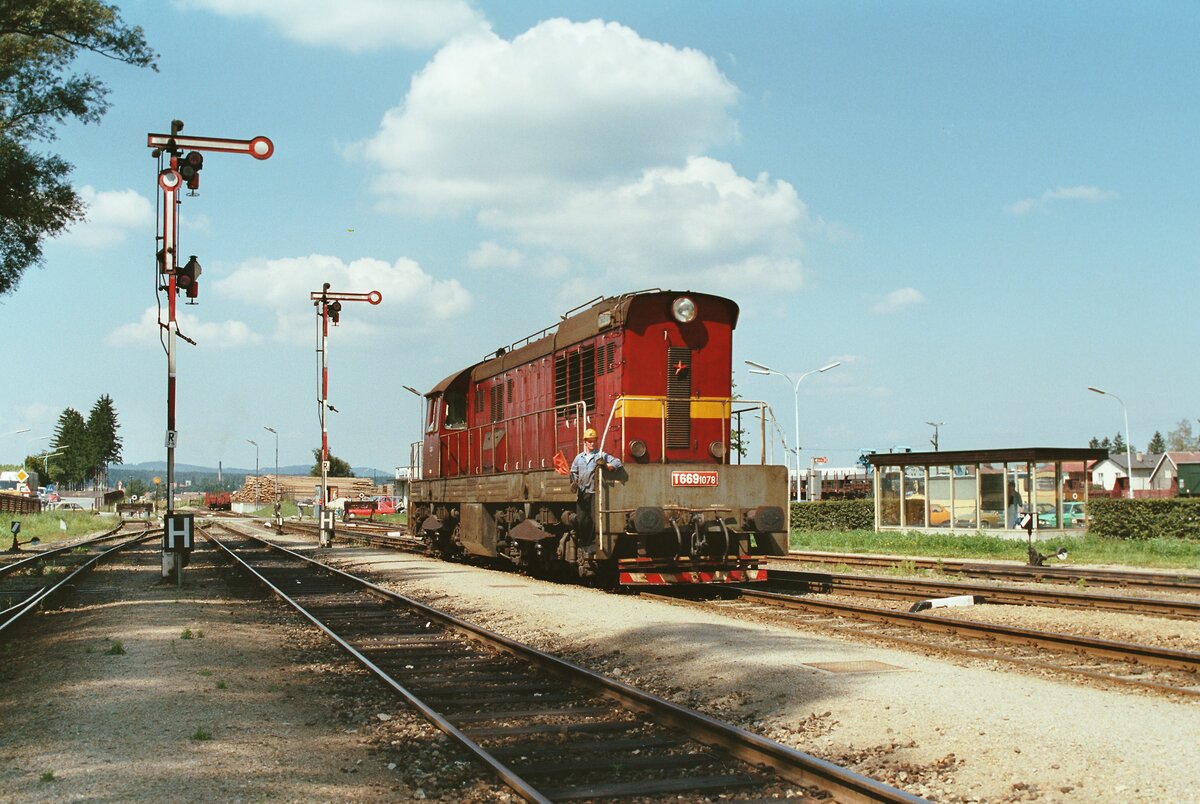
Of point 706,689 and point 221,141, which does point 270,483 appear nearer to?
point 221,141

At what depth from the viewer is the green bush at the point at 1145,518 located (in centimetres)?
2881

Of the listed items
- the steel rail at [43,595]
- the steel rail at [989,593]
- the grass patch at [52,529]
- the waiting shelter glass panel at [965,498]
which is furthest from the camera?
the grass patch at [52,529]

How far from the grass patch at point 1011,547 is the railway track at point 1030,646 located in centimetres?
1239

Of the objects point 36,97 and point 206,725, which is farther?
point 36,97

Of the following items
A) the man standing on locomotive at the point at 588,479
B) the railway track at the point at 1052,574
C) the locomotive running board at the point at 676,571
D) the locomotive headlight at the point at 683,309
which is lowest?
the railway track at the point at 1052,574

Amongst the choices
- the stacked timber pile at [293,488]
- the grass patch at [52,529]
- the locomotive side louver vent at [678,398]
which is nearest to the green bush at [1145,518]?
the locomotive side louver vent at [678,398]

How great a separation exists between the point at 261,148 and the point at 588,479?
26.1 ft

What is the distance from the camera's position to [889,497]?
32750 mm

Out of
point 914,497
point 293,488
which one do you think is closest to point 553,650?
point 914,497

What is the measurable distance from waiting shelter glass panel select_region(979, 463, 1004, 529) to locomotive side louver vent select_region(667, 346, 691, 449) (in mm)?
16993

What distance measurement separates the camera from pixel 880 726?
667cm

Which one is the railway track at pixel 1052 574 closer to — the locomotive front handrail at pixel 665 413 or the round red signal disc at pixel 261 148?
the locomotive front handrail at pixel 665 413

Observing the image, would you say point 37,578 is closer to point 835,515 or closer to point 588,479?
point 588,479

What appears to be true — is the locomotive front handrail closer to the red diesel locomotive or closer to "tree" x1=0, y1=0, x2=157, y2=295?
the red diesel locomotive
